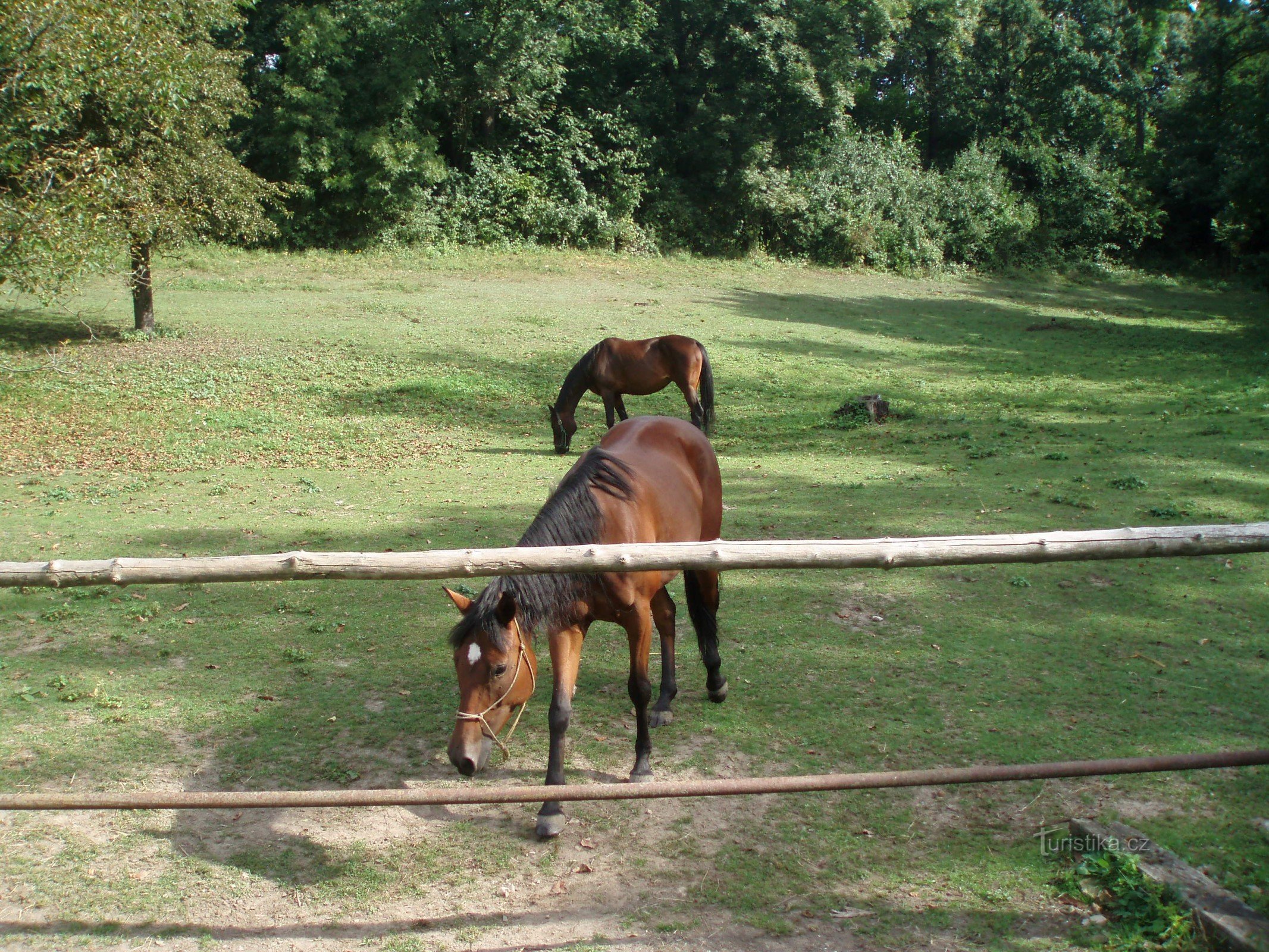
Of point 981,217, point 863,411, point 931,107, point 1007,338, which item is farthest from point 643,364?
point 931,107

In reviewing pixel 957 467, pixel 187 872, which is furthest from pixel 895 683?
pixel 957 467

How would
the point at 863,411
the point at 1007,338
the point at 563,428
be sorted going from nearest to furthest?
the point at 563,428 → the point at 863,411 → the point at 1007,338

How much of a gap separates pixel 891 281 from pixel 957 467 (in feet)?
72.2

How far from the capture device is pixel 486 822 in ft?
14.0

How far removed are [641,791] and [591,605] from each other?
48.8 inches

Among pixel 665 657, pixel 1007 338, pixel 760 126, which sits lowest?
pixel 665 657

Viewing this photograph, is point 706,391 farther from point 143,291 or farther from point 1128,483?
point 143,291

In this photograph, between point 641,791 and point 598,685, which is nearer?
point 641,791

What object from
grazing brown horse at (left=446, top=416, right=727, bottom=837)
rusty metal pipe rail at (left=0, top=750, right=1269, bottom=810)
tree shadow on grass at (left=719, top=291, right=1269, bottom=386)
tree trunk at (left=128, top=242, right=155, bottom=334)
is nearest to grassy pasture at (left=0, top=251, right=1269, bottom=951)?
grazing brown horse at (left=446, top=416, right=727, bottom=837)

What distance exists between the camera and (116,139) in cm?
1549

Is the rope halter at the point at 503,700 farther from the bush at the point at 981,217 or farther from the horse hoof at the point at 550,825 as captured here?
the bush at the point at 981,217

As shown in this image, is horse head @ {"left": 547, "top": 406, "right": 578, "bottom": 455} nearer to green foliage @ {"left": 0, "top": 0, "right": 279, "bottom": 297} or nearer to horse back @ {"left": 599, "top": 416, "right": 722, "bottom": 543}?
green foliage @ {"left": 0, "top": 0, "right": 279, "bottom": 297}

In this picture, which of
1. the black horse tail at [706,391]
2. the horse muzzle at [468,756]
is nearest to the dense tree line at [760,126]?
the black horse tail at [706,391]

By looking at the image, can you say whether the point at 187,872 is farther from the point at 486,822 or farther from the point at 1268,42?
the point at 1268,42
